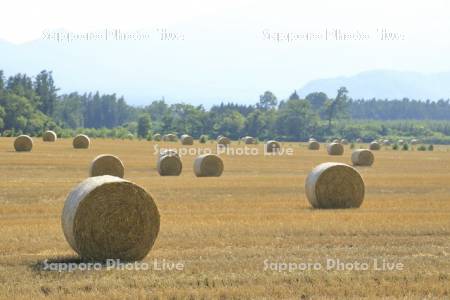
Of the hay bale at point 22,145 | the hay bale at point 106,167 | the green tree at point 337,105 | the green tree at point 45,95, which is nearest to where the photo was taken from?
the hay bale at point 106,167

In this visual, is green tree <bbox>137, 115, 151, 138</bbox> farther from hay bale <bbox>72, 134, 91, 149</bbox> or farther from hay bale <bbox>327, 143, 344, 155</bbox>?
hay bale <bbox>327, 143, 344, 155</bbox>

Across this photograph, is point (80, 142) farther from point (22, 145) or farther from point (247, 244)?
point (247, 244)

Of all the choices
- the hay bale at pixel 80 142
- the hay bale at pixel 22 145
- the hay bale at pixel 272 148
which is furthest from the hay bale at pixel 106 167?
the hay bale at pixel 272 148

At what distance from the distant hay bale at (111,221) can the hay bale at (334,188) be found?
966cm

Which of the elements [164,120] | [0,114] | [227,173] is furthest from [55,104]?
[227,173]

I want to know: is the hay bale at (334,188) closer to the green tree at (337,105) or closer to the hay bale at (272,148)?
the hay bale at (272,148)

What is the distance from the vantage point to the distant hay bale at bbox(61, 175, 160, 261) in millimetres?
13875

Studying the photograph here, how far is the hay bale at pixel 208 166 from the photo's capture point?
36.2 meters

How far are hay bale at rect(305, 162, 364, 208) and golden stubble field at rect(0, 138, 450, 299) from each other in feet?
1.91

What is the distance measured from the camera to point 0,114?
354 feet

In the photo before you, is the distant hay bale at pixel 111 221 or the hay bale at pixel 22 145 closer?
the distant hay bale at pixel 111 221

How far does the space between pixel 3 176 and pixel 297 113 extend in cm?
11658

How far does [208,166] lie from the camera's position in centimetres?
3631

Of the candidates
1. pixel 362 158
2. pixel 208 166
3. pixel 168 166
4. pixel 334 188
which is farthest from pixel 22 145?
pixel 334 188
